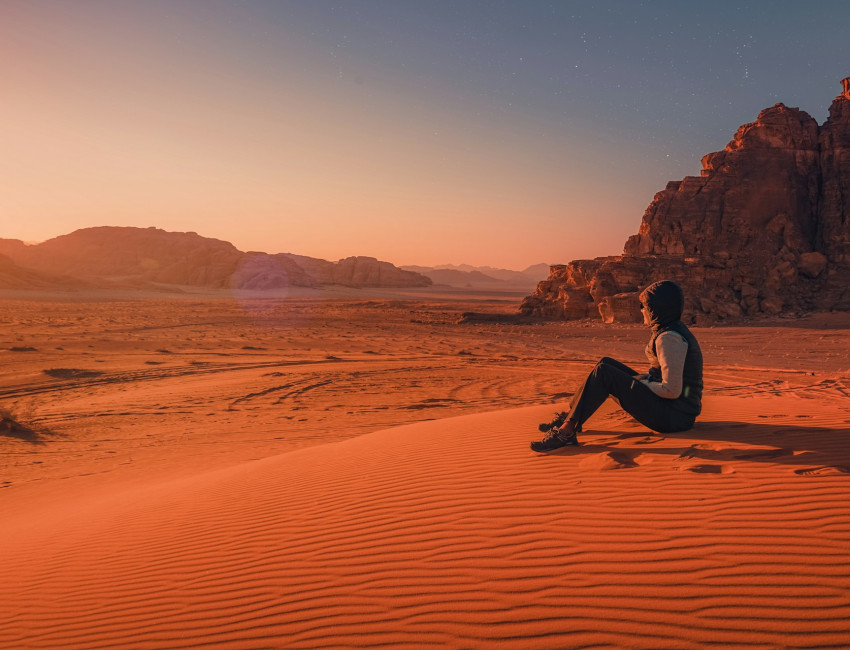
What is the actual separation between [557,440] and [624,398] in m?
0.65

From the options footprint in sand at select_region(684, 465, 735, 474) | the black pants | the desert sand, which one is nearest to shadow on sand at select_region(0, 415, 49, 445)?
the desert sand

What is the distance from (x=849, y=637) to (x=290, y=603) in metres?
2.37

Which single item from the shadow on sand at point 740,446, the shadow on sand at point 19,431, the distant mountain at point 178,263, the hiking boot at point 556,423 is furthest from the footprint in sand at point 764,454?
the distant mountain at point 178,263

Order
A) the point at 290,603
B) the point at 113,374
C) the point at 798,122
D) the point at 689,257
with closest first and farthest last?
the point at 290,603 → the point at 113,374 → the point at 689,257 → the point at 798,122

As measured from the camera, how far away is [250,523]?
387cm

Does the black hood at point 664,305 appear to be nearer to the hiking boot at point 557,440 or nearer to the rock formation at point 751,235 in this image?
the hiking boot at point 557,440

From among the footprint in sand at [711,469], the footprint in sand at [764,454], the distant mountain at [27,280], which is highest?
the distant mountain at [27,280]

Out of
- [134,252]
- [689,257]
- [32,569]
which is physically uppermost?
[134,252]

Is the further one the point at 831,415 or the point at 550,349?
the point at 550,349

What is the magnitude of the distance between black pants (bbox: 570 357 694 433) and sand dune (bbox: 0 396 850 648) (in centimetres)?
21

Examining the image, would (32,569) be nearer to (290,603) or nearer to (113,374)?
(290,603)

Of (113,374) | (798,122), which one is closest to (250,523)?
(113,374)

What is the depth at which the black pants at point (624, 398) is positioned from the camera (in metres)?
4.25

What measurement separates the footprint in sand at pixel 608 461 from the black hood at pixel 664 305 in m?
1.13
